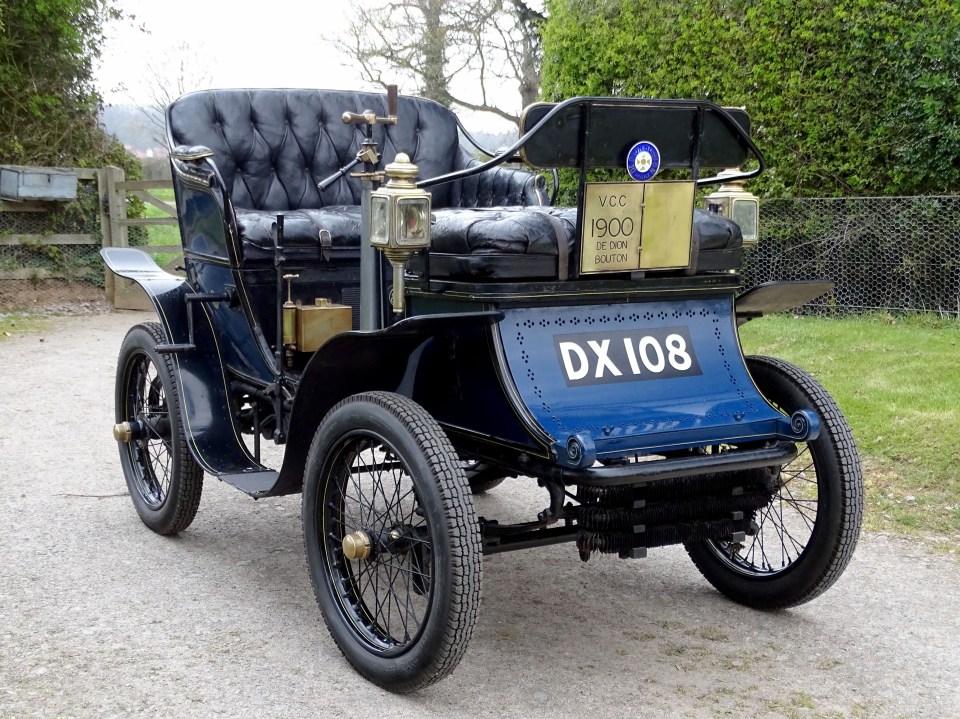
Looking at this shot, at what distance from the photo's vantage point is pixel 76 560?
4.20 metres

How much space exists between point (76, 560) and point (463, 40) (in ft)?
46.1

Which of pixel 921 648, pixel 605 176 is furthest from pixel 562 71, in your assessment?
pixel 921 648

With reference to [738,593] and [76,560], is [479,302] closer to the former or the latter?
[738,593]

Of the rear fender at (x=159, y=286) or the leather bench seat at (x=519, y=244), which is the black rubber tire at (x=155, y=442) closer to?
the rear fender at (x=159, y=286)

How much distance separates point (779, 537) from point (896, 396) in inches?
89.9

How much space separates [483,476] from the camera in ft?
14.3

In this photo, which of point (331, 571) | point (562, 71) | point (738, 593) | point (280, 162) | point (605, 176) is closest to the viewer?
point (331, 571)

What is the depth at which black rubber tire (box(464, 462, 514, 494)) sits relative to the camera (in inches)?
154

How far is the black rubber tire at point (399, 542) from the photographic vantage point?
112 inches

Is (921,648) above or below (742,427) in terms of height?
below

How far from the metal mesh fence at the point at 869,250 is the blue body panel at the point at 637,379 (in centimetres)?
530

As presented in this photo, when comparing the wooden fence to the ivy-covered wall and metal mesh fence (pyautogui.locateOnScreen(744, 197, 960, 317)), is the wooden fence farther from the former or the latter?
metal mesh fence (pyautogui.locateOnScreen(744, 197, 960, 317))

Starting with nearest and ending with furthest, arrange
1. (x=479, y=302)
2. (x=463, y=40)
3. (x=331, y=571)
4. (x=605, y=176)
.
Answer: (x=479, y=302) < (x=331, y=571) < (x=605, y=176) < (x=463, y=40)

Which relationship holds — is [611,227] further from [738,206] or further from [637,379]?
[738,206]
